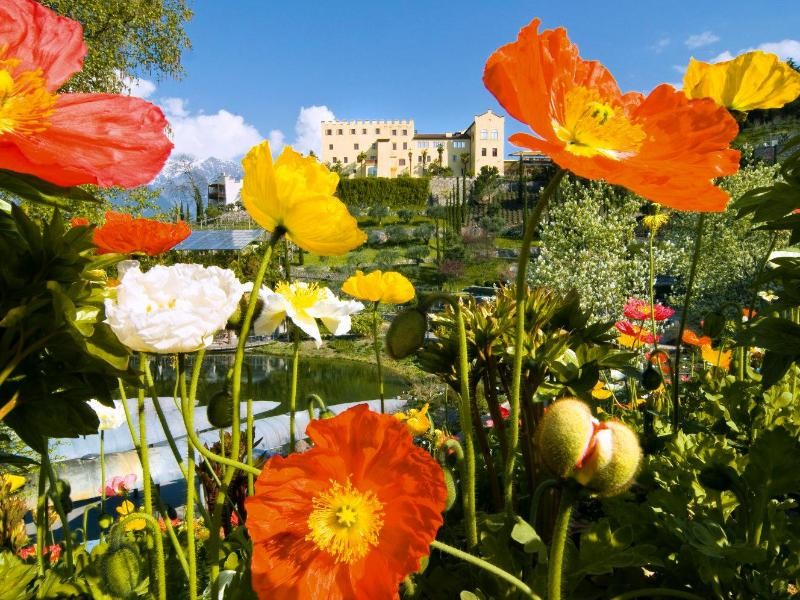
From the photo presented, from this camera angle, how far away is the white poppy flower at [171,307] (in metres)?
0.43

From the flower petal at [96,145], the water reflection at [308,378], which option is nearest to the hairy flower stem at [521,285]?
the flower petal at [96,145]

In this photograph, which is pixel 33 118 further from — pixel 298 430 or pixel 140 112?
pixel 298 430

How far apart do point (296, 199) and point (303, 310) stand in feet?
0.87

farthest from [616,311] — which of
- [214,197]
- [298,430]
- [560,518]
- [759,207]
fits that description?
[214,197]

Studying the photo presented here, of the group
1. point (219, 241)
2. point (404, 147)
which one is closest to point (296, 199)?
A: point (219, 241)

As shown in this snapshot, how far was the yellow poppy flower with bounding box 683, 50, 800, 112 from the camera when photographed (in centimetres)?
81

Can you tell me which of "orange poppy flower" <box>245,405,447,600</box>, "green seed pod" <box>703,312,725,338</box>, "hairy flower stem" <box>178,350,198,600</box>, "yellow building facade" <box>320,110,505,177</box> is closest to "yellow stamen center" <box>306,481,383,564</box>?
"orange poppy flower" <box>245,405,447,600</box>

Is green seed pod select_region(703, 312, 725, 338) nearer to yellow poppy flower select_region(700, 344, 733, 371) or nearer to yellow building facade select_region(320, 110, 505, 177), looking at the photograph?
yellow poppy flower select_region(700, 344, 733, 371)

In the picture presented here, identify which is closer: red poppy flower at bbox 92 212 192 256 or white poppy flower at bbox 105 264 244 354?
white poppy flower at bbox 105 264 244 354

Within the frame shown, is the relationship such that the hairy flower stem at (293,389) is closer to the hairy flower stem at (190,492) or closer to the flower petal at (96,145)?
the hairy flower stem at (190,492)

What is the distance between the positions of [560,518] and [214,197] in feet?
174

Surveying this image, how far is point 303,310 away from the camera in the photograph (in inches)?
29.8

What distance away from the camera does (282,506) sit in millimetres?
472

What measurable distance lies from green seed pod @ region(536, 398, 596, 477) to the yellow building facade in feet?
132
